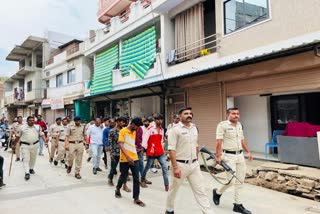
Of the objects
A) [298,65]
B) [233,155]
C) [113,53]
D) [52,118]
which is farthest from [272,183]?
[52,118]

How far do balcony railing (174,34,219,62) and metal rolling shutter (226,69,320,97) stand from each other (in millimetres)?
1918

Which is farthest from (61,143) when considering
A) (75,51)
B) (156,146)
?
(75,51)

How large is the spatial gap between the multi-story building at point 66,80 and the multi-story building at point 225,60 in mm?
6275

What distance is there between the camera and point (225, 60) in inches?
379

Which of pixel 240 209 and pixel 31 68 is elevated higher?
pixel 31 68

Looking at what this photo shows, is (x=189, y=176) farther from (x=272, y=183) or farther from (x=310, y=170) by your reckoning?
(x=310, y=170)

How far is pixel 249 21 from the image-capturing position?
9117 mm

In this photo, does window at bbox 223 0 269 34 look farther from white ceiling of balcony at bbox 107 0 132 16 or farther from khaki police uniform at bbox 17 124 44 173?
white ceiling of balcony at bbox 107 0 132 16

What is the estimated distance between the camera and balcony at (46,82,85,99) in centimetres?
2170

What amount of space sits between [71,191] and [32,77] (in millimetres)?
28540

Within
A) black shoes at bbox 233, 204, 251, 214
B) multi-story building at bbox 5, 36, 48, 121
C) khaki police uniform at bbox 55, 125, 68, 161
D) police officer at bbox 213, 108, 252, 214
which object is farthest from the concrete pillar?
multi-story building at bbox 5, 36, 48, 121

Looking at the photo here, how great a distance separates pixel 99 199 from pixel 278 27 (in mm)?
6974

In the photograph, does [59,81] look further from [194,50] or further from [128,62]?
[194,50]

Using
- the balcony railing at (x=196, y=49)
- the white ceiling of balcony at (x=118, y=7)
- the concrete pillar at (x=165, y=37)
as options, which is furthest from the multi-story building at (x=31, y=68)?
the balcony railing at (x=196, y=49)
